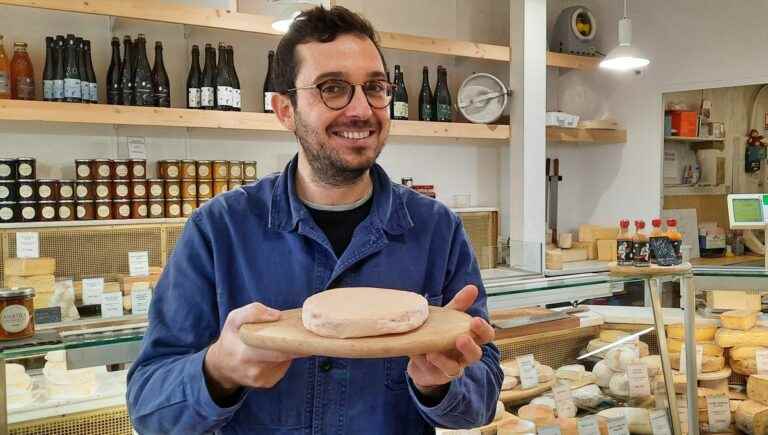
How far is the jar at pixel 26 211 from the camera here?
358 centimetres

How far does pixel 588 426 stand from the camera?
2055mm

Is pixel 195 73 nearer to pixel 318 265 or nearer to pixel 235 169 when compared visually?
pixel 235 169

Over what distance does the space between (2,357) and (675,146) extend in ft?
18.7

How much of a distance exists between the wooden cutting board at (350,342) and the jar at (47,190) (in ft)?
10.9

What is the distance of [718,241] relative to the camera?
553 cm

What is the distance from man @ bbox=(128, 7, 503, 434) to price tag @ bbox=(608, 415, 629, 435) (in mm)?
1095

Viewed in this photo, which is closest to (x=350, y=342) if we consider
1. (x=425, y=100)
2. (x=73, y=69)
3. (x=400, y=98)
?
(x=73, y=69)

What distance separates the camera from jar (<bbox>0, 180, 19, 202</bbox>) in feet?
11.6

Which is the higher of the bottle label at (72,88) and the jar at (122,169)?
the bottle label at (72,88)

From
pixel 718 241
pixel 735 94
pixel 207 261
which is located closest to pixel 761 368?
pixel 207 261

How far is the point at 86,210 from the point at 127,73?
0.93 metres

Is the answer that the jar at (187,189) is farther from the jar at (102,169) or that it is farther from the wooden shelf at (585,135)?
the wooden shelf at (585,135)

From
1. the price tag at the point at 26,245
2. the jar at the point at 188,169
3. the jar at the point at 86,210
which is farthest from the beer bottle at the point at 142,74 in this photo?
the price tag at the point at 26,245

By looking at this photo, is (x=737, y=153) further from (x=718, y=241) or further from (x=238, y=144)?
(x=238, y=144)
